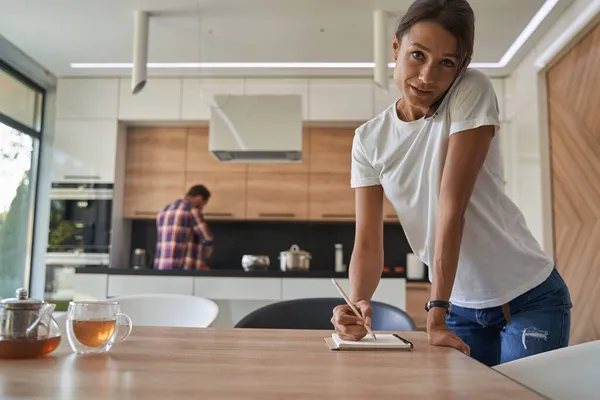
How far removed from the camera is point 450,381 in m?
0.73

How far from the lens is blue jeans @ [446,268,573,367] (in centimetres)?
114

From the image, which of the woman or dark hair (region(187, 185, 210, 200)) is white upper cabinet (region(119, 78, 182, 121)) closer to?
dark hair (region(187, 185, 210, 200))

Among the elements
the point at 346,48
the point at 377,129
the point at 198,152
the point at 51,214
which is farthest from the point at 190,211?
the point at 377,129

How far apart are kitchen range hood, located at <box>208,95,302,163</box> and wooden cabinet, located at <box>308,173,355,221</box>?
3.18ft

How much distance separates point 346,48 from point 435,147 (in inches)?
139

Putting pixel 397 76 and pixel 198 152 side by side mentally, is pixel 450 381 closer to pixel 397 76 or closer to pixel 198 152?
pixel 397 76

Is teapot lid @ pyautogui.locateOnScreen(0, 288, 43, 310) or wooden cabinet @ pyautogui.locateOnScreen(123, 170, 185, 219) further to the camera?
wooden cabinet @ pyautogui.locateOnScreen(123, 170, 185, 219)

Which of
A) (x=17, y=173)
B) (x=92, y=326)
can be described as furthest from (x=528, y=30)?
(x=17, y=173)

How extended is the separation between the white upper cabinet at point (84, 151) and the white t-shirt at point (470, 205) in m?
4.29

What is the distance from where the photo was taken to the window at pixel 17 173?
496 centimetres

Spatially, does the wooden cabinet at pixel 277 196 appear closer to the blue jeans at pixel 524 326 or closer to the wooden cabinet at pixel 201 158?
the wooden cabinet at pixel 201 158

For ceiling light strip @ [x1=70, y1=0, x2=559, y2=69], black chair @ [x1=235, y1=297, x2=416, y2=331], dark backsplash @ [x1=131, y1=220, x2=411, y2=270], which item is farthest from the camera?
dark backsplash @ [x1=131, y1=220, x2=411, y2=270]

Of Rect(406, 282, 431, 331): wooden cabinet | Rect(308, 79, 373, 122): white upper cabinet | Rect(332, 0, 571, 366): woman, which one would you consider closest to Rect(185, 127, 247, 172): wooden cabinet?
Rect(308, 79, 373, 122): white upper cabinet

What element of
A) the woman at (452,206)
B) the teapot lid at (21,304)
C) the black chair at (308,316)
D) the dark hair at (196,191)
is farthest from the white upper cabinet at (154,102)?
the teapot lid at (21,304)
